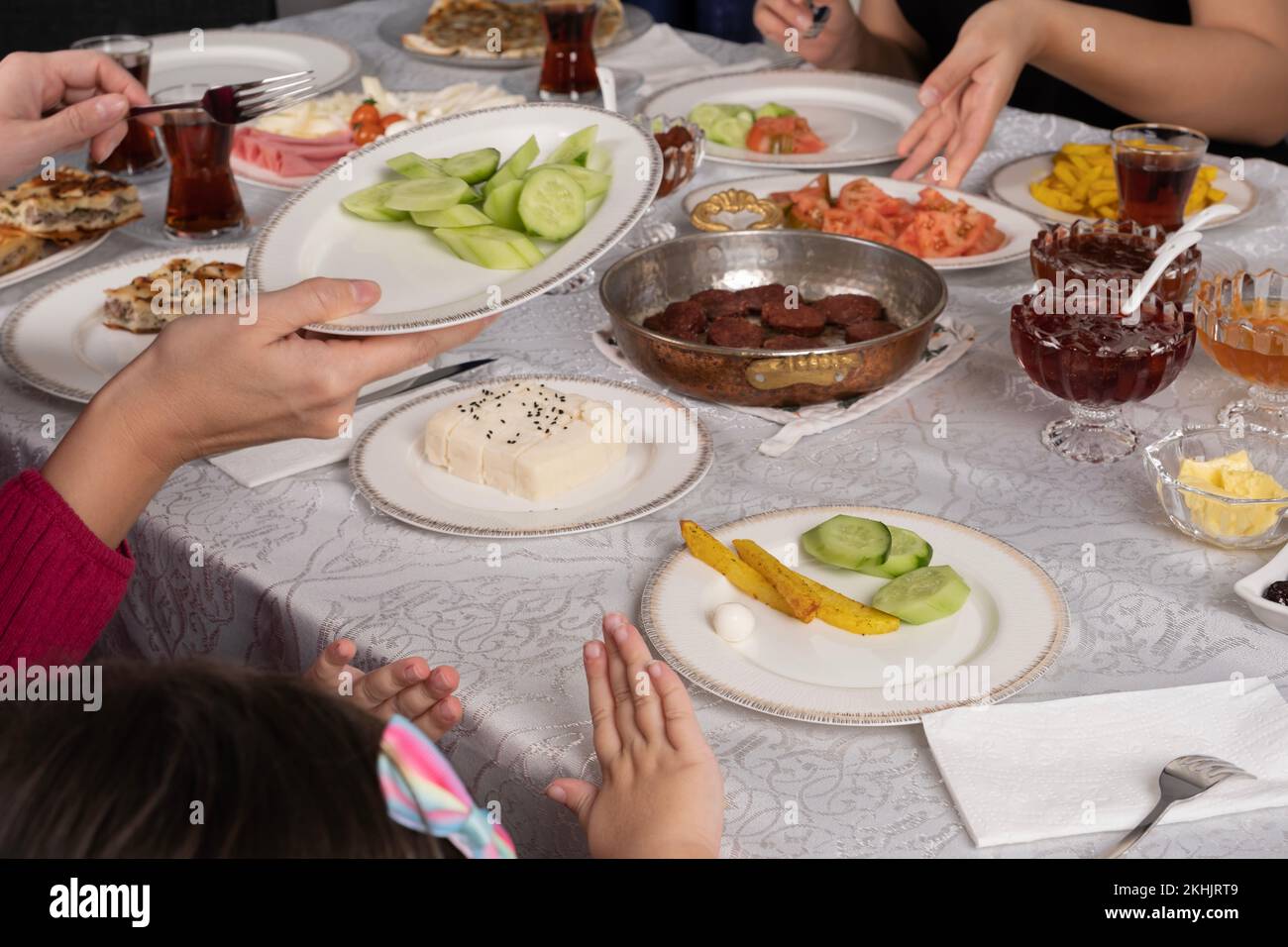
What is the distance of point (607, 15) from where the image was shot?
9.91 feet

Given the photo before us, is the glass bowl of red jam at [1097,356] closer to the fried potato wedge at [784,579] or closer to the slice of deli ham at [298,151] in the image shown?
the fried potato wedge at [784,579]

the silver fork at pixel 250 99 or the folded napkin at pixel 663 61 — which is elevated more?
the silver fork at pixel 250 99

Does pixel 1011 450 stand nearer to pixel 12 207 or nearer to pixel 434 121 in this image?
pixel 434 121

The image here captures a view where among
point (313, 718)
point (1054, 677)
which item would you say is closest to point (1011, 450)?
point (1054, 677)

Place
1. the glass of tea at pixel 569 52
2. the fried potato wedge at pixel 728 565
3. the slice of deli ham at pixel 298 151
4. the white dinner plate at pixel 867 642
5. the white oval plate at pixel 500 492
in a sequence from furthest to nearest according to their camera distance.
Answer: the glass of tea at pixel 569 52
the slice of deli ham at pixel 298 151
the white oval plate at pixel 500 492
the fried potato wedge at pixel 728 565
the white dinner plate at pixel 867 642

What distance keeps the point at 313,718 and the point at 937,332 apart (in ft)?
4.05

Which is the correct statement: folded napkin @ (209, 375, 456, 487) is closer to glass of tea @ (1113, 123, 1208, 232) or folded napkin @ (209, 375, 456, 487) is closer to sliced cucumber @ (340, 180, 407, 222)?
sliced cucumber @ (340, 180, 407, 222)

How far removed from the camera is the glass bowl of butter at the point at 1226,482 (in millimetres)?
1282

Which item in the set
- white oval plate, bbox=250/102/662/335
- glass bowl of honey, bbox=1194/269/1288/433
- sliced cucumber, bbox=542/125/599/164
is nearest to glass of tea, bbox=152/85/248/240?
white oval plate, bbox=250/102/662/335

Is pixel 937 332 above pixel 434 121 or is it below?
below

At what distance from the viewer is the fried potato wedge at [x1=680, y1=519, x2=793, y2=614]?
1220 millimetres

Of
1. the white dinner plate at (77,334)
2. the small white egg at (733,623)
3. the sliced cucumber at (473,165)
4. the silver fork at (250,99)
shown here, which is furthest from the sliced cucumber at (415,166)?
the small white egg at (733,623)

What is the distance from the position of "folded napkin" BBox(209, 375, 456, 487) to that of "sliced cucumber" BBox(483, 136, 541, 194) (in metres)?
0.26

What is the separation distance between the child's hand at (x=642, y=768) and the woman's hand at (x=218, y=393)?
0.43 metres
